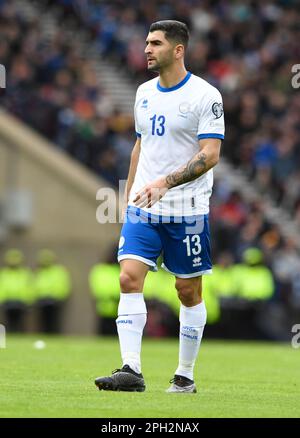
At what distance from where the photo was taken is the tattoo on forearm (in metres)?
9.45

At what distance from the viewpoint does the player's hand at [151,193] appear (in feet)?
30.7

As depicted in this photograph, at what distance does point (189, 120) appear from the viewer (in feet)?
31.5

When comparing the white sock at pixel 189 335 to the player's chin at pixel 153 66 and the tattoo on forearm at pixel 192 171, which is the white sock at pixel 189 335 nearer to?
the tattoo on forearm at pixel 192 171

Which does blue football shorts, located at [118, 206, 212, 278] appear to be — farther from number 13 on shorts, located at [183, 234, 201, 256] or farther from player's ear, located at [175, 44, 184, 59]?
player's ear, located at [175, 44, 184, 59]

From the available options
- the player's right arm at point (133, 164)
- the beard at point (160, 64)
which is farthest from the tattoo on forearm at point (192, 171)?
the beard at point (160, 64)

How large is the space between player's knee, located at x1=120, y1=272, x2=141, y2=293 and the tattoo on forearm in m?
0.69

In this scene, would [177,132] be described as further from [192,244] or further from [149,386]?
[149,386]

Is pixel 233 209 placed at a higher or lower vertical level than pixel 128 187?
higher

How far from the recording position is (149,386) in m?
10.3

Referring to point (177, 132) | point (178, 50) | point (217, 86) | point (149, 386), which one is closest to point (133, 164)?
point (177, 132)

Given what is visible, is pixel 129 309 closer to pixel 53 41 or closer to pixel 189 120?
pixel 189 120
